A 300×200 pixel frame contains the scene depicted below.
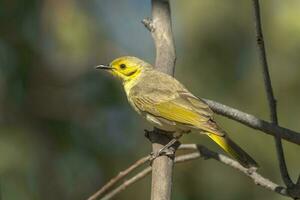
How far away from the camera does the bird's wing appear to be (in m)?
3.69

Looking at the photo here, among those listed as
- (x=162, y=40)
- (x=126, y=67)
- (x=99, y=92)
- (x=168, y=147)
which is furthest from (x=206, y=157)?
(x=99, y=92)

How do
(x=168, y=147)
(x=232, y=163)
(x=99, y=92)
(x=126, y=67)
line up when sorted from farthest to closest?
(x=99, y=92) < (x=126, y=67) < (x=168, y=147) < (x=232, y=163)

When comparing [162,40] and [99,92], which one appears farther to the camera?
[99,92]

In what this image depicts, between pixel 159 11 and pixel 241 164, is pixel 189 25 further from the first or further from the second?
pixel 241 164

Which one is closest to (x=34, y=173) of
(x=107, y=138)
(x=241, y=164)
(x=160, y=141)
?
(x=107, y=138)

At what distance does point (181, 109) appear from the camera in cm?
392

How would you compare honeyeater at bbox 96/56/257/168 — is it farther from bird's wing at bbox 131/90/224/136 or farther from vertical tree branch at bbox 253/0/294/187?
vertical tree branch at bbox 253/0/294/187

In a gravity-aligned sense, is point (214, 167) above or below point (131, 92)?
below

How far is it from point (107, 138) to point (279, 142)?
3229 millimetres

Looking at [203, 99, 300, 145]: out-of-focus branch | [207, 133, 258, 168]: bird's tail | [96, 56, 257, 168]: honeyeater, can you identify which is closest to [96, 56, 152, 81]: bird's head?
[96, 56, 257, 168]: honeyeater

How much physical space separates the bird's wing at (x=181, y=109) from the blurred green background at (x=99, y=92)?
1.38 meters

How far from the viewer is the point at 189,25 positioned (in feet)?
19.5

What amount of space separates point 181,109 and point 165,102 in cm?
18

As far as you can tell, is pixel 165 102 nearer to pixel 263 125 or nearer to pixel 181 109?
pixel 181 109
